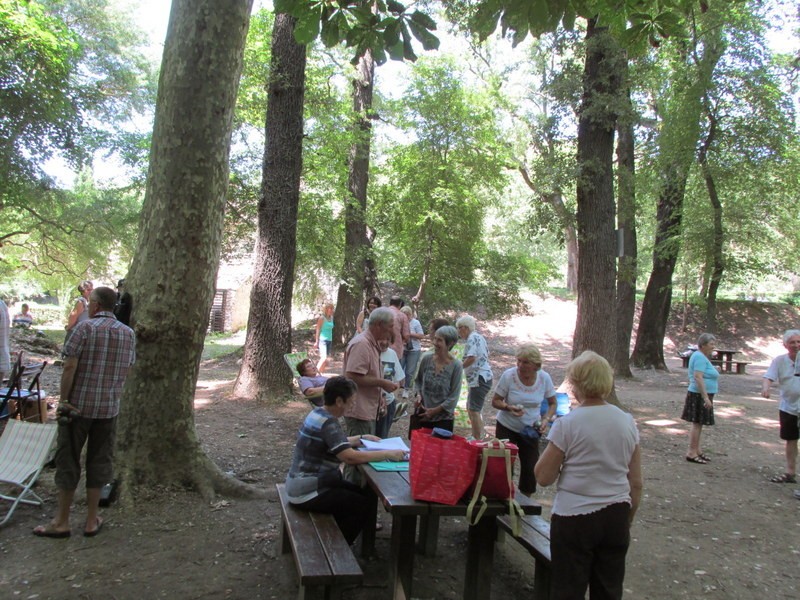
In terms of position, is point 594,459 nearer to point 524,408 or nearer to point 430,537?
point 430,537

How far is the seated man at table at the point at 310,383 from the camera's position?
666cm

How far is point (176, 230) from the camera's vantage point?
471cm

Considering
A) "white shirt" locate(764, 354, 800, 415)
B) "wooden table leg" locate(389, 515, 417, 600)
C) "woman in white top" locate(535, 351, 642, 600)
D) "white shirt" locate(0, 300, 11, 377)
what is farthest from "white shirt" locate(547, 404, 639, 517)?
"white shirt" locate(0, 300, 11, 377)

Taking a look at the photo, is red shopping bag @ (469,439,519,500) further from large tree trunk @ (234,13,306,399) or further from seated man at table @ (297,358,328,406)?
large tree trunk @ (234,13,306,399)

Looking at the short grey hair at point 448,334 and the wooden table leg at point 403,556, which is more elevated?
the short grey hair at point 448,334

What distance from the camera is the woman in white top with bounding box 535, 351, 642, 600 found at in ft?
9.10

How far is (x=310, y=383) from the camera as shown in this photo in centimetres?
712

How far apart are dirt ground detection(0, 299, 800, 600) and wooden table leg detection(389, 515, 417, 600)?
16.1 inches

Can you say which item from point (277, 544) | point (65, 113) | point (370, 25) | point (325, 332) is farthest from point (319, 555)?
point (65, 113)

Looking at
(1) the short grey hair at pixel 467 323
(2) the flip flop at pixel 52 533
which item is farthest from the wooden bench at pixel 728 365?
(2) the flip flop at pixel 52 533

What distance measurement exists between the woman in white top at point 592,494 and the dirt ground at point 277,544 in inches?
50.0

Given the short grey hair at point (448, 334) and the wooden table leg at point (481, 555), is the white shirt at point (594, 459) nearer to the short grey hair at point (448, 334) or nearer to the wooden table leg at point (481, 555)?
Answer: the wooden table leg at point (481, 555)

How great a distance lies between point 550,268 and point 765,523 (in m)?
18.0

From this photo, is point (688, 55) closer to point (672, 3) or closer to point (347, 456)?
point (672, 3)
